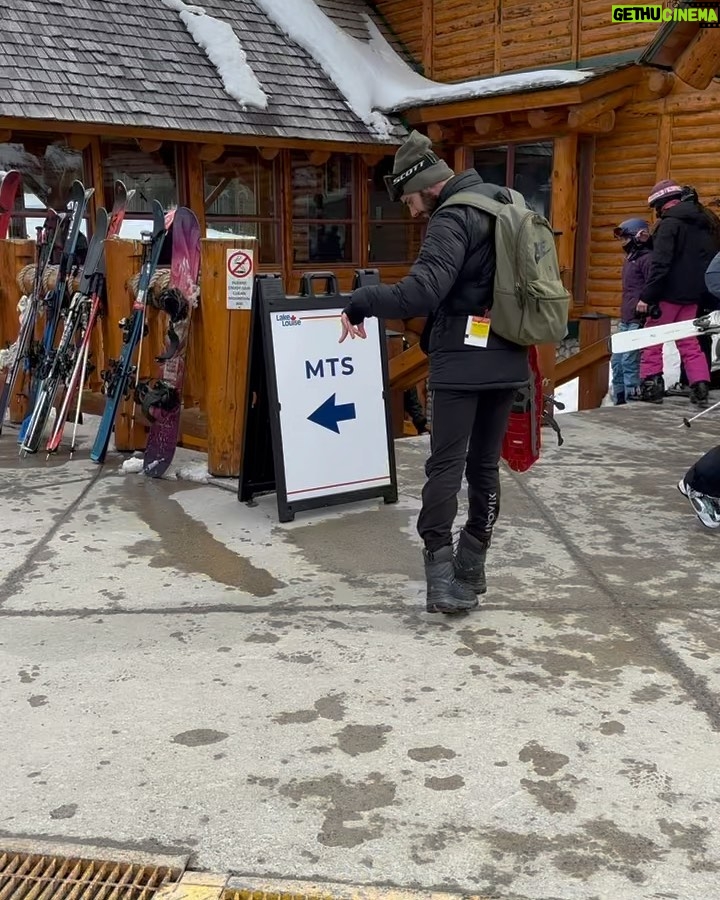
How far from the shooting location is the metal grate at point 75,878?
2117 mm

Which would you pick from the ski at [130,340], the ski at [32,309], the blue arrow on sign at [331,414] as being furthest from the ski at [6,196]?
the blue arrow on sign at [331,414]

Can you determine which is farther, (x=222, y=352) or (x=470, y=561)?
(x=222, y=352)

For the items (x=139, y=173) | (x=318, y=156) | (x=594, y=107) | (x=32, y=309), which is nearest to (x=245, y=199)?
(x=318, y=156)

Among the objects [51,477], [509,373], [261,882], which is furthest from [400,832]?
[51,477]

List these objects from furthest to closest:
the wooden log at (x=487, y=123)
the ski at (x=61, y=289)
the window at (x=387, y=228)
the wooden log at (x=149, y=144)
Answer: the window at (x=387, y=228) → the wooden log at (x=487, y=123) → the wooden log at (x=149, y=144) → the ski at (x=61, y=289)

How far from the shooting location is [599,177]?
1230cm

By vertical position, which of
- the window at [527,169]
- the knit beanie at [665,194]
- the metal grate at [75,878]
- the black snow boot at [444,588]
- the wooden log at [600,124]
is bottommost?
the metal grate at [75,878]

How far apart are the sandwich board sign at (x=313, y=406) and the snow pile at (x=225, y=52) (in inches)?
311

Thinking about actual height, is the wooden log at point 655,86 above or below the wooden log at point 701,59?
above

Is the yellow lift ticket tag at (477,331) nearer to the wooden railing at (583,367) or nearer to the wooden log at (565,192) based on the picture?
the wooden railing at (583,367)

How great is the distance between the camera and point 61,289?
664 centimetres

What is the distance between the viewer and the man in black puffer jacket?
3307 mm

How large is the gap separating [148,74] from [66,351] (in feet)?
21.3

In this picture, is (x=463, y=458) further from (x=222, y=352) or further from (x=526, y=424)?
(x=222, y=352)
